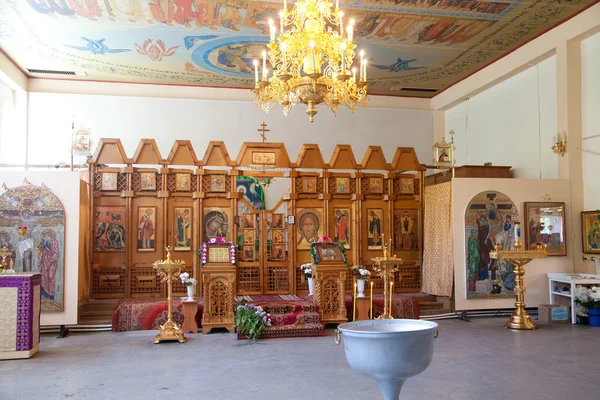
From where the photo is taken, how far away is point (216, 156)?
10.8 metres

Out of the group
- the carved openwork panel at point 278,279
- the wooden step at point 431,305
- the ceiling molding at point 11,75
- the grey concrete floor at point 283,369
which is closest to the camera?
the grey concrete floor at point 283,369

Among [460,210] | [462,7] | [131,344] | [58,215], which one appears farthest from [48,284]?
[462,7]

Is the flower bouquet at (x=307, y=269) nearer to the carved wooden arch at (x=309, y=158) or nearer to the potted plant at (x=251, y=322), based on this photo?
the potted plant at (x=251, y=322)

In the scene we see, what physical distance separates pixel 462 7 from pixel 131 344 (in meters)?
7.69

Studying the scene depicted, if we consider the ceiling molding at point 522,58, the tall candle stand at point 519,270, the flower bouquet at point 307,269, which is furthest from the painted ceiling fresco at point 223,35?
the flower bouquet at point 307,269

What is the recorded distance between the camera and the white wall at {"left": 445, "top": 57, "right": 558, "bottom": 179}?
1130 cm

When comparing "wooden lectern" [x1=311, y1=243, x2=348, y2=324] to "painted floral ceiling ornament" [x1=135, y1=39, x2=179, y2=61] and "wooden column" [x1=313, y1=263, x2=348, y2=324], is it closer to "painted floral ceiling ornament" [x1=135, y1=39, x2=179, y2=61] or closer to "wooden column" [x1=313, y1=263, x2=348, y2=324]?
"wooden column" [x1=313, y1=263, x2=348, y2=324]

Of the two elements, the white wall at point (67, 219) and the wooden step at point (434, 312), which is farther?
the wooden step at point (434, 312)

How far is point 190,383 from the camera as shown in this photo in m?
5.98

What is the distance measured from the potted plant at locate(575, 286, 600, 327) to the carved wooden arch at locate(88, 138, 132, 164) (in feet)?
27.5

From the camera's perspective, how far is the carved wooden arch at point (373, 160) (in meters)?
11.3

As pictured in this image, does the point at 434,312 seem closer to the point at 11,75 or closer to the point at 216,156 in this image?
the point at 216,156

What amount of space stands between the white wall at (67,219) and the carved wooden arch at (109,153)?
1.29 m

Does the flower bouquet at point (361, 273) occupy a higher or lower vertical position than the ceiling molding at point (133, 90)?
lower
